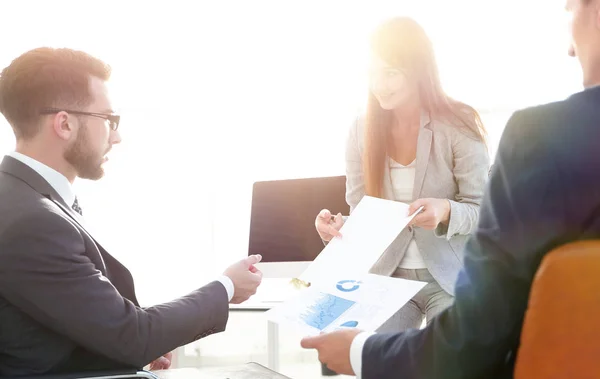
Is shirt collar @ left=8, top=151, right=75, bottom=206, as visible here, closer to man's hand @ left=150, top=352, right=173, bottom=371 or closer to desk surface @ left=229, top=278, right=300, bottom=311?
man's hand @ left=150, top=352, right=173, bottom=371

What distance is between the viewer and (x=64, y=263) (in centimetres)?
129

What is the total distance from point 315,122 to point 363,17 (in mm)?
828

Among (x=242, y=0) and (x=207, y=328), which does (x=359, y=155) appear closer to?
(x=207, y=328)

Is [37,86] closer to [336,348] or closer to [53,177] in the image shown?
[53,177]

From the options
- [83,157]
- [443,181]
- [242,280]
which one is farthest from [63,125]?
[443,181]

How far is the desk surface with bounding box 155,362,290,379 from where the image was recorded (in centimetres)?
153

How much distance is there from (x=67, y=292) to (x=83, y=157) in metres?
0.48

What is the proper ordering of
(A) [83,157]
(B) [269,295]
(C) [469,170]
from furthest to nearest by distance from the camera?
(B) [269,295] < (C) [469,170] < (A) [83,157]

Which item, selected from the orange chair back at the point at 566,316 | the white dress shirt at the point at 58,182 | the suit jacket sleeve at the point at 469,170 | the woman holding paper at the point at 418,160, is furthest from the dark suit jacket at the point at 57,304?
the orange chair back at the point at 566,316

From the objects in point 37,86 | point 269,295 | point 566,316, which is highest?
point 37,86

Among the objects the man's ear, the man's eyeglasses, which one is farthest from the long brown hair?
the man's ear

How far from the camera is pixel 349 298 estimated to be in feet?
4.41

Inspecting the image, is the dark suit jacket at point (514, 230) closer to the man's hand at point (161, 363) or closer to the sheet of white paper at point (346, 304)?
the sheet of white paper at point (346, 304)

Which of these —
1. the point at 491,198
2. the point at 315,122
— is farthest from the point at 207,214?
the point at 491,198
